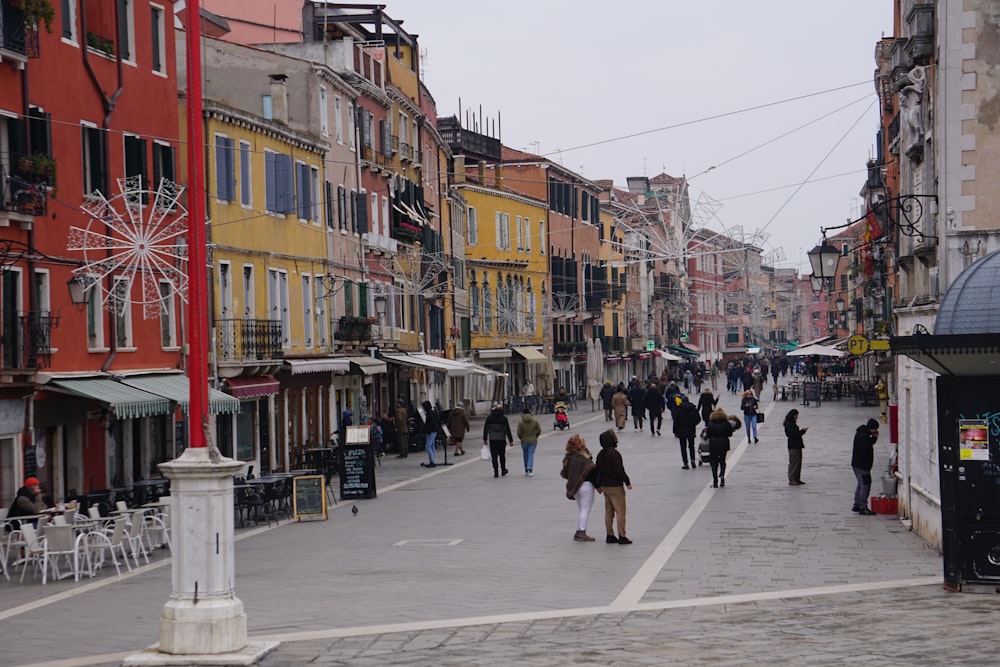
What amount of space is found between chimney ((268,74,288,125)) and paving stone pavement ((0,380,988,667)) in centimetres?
1635

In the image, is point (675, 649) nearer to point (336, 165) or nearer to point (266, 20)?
point (336, 165)

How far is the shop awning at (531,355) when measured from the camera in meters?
77.3

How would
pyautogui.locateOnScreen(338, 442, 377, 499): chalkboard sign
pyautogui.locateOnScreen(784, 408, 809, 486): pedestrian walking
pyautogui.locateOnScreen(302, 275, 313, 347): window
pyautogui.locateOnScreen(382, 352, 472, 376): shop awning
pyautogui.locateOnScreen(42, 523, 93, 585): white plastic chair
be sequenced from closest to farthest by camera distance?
pyautogui.locateOnScreen(42, 523, 93, 585): white plastic chair
pyautogui.locateOnScreen(784, 408, 809, 486): pedestrian walking
pyautogui.locateOnScreen(338, 442, 377, 499): chalkboard sign
pyautogui.locateOnScreen(302, 275, 313, 347): window
pyautogui.locateOnScreen(382, 352, 472, 376): shop awning

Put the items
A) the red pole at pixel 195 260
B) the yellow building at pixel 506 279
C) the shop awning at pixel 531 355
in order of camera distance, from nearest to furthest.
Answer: the red pole at pixel 195 260, the yellow building at pixel 506 279, the shop awning at pixel 531 355

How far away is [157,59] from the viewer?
107 feet

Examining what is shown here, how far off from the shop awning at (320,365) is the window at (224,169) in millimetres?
4921

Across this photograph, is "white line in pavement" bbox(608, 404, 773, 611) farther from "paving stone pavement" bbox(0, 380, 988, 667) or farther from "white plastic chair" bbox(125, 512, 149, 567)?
"white plastic chair" bbox(125, 512, 149, 567)

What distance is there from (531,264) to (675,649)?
70732 millimetres

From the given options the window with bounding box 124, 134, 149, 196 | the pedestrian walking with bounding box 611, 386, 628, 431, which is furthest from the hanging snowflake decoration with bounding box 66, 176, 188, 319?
the pedestrian walking with bounding box 611, 386, 628, 431

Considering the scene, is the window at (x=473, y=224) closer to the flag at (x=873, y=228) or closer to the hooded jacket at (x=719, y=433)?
the flag at (x=873, y=228)

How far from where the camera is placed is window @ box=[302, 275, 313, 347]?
4275cm

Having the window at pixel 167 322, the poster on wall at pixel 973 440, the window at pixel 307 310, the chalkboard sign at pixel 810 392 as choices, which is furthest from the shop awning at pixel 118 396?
the chalkboard sign at pixel 810 392

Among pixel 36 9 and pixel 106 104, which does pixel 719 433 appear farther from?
pixel 36 9

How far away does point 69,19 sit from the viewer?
2816 cm
